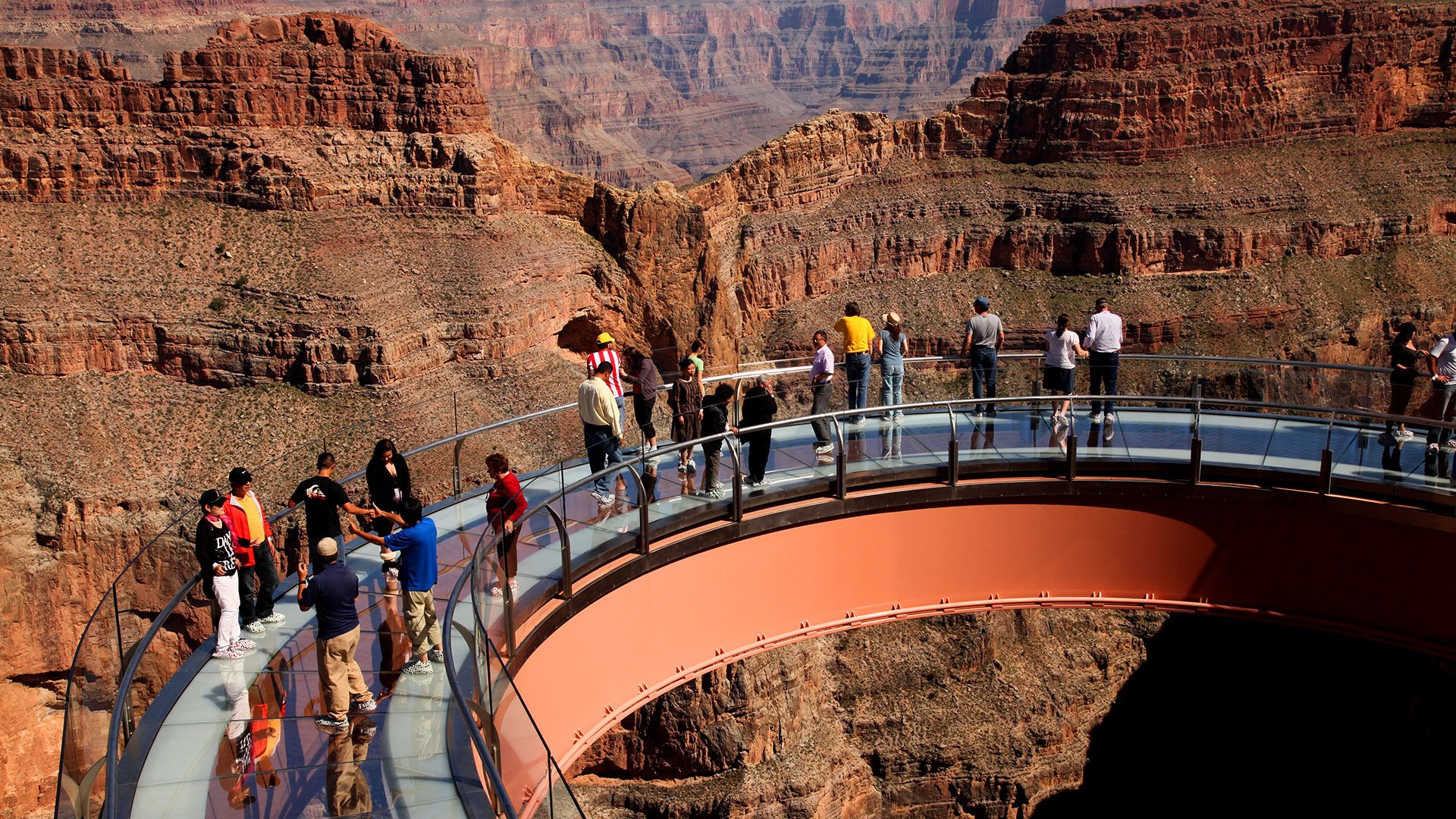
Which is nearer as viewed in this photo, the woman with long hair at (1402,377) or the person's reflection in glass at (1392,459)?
the person's reflection in glass at (1392,459)

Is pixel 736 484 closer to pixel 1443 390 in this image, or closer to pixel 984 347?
pixel 984 347

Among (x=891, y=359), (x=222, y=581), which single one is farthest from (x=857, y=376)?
(x=222, y=581)

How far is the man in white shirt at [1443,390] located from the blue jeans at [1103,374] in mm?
4468

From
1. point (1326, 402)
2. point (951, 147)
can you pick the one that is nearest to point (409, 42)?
point (951, 147)

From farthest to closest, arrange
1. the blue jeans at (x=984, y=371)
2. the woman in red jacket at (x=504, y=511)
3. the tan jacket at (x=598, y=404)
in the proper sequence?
the blue jeans at (x=984, y=371), the tan jacket at (x=598, y=404), the woman in red jacket at (x=504, y=511)

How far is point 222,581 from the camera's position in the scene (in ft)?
46.0

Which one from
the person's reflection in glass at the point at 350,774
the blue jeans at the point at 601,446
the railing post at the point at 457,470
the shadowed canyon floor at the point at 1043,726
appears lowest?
the shadowed canyon floor at the point at 1043,726

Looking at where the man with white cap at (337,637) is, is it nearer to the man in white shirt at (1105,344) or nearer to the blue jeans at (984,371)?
the blue jeans at (984,371)

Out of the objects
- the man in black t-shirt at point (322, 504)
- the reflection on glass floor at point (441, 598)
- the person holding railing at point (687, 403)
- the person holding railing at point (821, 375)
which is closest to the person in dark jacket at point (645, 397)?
the person holding railing at point (687, 403)

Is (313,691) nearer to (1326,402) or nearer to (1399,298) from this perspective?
(1326,402)

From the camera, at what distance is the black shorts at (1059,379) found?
2069 centimetres

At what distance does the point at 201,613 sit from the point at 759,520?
22.9 ft

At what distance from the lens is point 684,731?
37.7 m

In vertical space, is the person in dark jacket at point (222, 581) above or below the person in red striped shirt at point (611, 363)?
below
